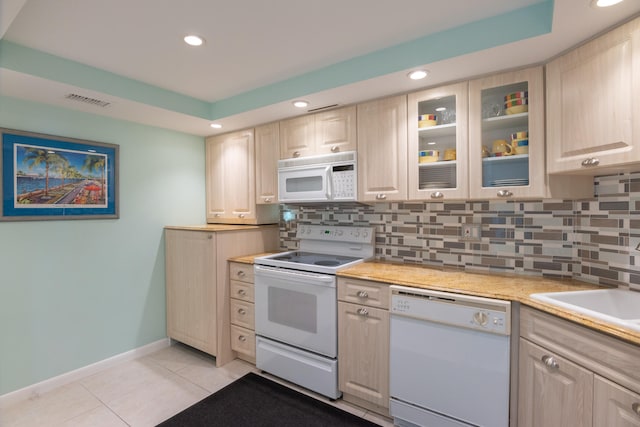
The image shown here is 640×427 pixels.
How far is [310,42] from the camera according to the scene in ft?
6.12

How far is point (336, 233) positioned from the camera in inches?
110

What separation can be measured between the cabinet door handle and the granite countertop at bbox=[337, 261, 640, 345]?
0.71 ft

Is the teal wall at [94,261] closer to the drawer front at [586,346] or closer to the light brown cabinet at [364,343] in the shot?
the light brown cabinet at [364,343]

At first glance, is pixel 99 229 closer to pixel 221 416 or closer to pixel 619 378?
pixel 221 416

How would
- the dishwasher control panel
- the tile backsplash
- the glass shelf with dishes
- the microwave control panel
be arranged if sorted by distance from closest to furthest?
1. the dishwasher control panel
2. the tile backsplash
3. the glass shelf with dishes
4. the microwave control panel

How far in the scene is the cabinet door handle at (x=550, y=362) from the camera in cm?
139

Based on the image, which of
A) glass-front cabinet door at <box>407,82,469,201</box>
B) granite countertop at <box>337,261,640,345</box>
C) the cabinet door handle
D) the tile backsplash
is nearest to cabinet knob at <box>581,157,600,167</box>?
the tile backsplash

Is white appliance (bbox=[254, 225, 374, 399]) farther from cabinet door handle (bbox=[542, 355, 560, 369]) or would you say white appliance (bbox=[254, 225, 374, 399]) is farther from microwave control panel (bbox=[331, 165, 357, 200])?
cabinet door handle (bbox=[542, 355, 560, 369])

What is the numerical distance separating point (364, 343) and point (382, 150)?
134cm

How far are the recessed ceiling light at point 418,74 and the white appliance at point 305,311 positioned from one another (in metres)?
1.21

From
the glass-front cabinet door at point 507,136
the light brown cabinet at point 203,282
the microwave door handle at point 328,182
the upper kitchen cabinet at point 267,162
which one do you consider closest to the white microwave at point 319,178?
the microwave door handle at point 328,182

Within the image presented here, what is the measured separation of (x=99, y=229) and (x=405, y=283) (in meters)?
2.51

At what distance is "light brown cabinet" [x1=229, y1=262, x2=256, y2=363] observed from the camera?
2678 millimetres

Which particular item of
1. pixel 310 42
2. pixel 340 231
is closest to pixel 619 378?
pixel 340 231
